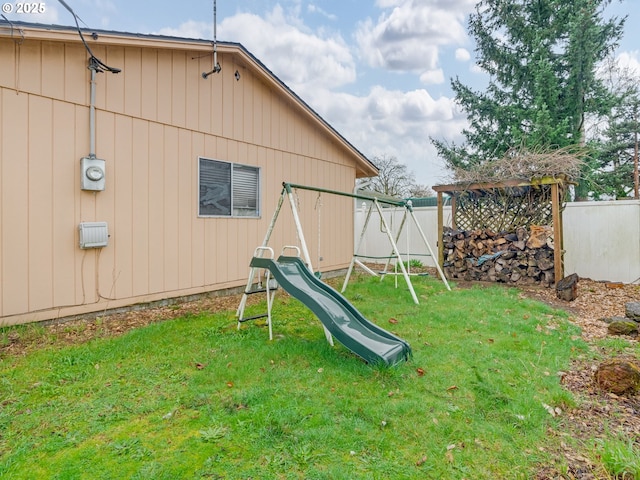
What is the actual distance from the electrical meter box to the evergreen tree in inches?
369

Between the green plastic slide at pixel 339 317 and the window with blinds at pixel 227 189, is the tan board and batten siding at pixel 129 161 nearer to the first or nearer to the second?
the window with blinds at pixel 227 189

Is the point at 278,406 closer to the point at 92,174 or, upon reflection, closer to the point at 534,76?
the point at 92,174

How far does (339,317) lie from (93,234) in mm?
3226

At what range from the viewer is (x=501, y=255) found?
7.43 meters

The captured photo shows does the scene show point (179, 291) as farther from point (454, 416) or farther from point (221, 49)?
point (454, 416)

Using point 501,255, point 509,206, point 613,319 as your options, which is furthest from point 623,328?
point 509,206

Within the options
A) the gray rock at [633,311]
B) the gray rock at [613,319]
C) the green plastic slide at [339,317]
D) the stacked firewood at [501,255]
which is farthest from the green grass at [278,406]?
the stacked firewood at [501,255]

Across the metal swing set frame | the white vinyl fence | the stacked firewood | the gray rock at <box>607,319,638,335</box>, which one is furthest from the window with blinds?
the gray rock at <box>607,319,638,335</box>

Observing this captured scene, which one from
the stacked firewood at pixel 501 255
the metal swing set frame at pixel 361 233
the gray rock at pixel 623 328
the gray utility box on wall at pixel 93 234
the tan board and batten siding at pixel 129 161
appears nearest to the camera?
the metal swing set frame at pixel 361 233

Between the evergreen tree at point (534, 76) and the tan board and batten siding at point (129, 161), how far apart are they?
7059 mm

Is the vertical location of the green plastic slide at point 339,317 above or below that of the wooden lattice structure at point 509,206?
below

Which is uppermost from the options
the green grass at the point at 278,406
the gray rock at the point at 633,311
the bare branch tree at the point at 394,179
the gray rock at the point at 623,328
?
the bare branch tree at the point at 394,179

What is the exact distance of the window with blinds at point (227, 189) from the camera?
573 centimetres

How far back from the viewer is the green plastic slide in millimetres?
3098
